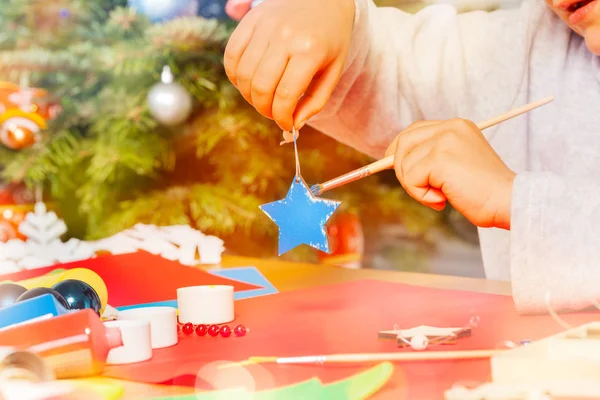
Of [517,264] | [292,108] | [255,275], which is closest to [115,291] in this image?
[255,275]

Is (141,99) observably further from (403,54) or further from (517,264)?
(517,264)

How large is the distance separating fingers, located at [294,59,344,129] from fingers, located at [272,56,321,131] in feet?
0.10

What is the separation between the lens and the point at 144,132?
182 centimetres

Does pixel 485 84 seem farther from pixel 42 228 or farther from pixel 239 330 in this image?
pixel 42 228

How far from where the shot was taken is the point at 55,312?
55 cm

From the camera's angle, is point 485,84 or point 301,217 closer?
point 301,217

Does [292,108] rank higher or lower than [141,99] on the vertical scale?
lower

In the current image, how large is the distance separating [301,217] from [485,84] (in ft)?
1.61

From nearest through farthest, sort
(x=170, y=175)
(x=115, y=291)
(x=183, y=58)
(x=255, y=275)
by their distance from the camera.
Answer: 1. (x=115, y=291)
2. (x=255, y=275)
3. (x=183, y=58)
4. (x=170, y=175)

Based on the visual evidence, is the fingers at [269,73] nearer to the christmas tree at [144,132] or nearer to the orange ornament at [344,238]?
the christmas tree at [144,132]

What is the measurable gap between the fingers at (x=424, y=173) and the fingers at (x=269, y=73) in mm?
141

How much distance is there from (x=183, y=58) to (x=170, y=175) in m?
0.44

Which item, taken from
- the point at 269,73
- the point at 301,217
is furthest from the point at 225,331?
the point at 269,73

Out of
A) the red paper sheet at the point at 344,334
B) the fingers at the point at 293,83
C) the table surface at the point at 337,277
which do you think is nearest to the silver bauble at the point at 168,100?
the table surface at the point at 337,277
